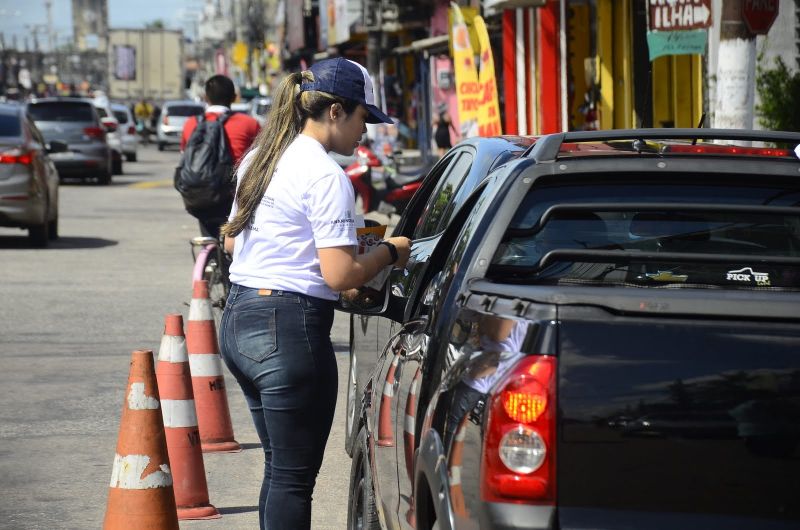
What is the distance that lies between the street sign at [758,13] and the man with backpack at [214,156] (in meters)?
3.44

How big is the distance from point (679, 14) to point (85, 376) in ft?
16.5

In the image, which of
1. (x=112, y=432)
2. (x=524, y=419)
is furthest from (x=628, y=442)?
(x=112, y=432)

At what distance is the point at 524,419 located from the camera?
3100 mm

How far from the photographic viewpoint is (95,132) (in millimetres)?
32562

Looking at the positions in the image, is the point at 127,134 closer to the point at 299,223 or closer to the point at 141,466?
the point at 141,466

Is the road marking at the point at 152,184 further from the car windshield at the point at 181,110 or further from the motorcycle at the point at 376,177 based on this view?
the car windshield at the point at 181,110

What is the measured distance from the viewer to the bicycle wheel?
35.8ft

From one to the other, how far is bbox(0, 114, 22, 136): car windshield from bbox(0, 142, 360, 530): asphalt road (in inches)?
55.5

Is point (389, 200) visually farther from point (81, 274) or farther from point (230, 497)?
point (230, 497)

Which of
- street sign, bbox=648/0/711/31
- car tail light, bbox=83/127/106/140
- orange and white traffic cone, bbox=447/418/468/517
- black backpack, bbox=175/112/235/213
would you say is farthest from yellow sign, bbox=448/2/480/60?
orange and white traffic cone, bbox=447/418/468/517

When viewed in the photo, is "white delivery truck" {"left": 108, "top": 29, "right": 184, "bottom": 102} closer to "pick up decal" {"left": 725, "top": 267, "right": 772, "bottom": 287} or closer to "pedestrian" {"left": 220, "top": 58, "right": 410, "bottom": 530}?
"pedestrian" {"left": 220, "top": 58, "right": 410, "bottom": 530}

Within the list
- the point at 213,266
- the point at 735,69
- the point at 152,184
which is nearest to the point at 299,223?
the point at 735,69

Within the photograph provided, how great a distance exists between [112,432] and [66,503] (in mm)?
1428

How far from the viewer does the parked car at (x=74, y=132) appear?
32.2 metres
